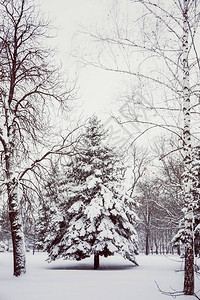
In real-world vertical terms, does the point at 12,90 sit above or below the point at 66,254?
above

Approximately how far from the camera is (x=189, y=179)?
21.4ft

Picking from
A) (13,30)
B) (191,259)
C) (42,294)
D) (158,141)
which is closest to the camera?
(191,259)

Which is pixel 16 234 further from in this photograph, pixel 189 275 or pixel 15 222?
pixel 189 275

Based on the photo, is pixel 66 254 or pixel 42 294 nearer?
pixel 42 294

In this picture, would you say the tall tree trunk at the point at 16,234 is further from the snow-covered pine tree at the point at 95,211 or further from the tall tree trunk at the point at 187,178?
the tall tree trunk at the point at 187,178

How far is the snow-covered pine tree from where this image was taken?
45.9 feet

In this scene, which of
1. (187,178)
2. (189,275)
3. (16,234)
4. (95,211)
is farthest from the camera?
(95,211)

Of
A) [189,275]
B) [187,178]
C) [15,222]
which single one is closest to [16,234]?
[15,222]

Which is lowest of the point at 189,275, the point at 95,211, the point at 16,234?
the point at 189,275

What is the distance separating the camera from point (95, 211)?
1399 centimetres

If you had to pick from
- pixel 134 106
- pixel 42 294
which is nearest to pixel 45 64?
pixel 134 106

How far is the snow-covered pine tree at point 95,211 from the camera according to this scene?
45.9ft

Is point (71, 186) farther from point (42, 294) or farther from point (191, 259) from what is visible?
Answer: point (191, 259)

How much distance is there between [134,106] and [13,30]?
→ 21.1 ft
